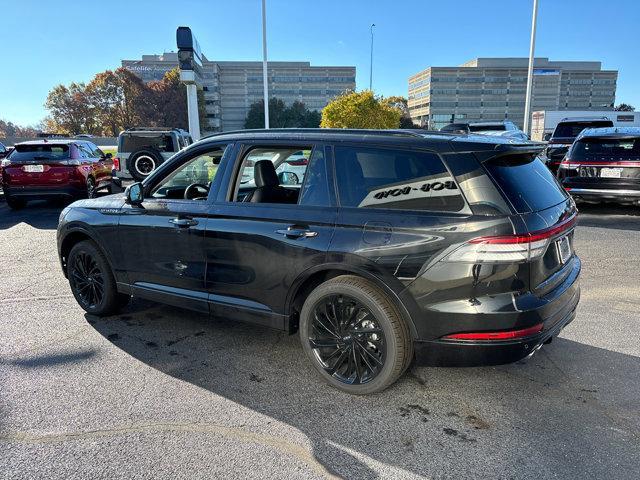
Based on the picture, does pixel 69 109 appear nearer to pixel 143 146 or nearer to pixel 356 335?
pixel 143 146

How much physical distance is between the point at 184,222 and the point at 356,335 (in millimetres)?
1693

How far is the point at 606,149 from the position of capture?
30.5 ft

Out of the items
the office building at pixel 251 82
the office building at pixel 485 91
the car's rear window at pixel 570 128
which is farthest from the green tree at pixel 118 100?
the car's rear window at pixel 570 128

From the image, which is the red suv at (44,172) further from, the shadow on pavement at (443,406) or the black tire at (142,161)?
the shadow on pavement at (443,406)

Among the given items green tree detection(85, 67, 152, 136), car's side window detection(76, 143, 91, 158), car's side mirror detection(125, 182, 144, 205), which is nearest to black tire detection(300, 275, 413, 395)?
car's side mirror detection(125, 182, 144, 205)

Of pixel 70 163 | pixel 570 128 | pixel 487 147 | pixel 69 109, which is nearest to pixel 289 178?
pixel 487 147

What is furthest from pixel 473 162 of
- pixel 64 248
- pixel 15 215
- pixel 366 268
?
pixel 15 215

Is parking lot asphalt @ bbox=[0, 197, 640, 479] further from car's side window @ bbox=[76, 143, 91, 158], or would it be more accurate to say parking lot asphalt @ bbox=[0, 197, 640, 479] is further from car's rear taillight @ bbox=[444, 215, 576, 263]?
car's side window @ bbox=[76, 143, 91, 158]

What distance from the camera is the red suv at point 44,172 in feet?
36.3

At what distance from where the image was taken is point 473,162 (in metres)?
2.82

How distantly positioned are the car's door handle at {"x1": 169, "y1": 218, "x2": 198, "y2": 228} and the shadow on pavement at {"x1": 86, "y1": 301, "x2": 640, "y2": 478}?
1.04 metres

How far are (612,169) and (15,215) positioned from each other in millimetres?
12941

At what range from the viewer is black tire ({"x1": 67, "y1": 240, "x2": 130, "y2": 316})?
4.54 metres

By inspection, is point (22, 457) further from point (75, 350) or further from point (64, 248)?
point (64, 248)
